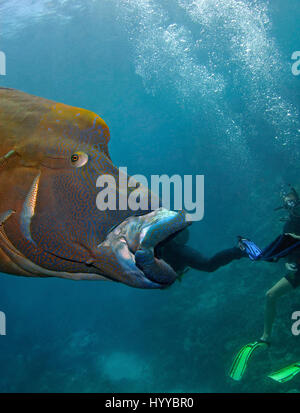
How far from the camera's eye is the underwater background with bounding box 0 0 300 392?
992cm

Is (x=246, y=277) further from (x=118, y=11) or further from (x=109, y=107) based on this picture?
(x=109, y=107)

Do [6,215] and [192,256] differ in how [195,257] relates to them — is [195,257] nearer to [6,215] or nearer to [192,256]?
[192,256]

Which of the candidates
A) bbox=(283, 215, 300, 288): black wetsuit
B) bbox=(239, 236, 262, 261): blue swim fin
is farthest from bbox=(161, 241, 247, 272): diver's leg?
bbox=(283, 215, 300, 288): black wetsuit

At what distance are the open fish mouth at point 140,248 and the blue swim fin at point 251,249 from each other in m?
3.38

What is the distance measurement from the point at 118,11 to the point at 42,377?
2981cm

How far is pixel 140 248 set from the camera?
0.74 metres

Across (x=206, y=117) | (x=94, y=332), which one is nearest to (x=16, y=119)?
(x=94, y=332)

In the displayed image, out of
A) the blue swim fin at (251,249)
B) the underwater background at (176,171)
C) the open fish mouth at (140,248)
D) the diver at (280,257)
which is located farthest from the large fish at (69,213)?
the underwater background at (176,171)

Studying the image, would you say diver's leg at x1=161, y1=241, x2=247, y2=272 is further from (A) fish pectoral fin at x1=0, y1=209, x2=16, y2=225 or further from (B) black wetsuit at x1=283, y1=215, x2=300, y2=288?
(A) fish pectoral fin at x1=0, y1=209, x2=16, y2=225

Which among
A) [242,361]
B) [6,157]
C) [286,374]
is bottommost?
[242,361]

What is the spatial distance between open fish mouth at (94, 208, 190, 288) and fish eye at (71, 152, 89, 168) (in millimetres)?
219

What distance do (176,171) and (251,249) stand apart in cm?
4472

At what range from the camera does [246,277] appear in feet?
36.8

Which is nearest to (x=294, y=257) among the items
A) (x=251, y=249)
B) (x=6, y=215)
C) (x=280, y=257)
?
(x=251, y=249)
